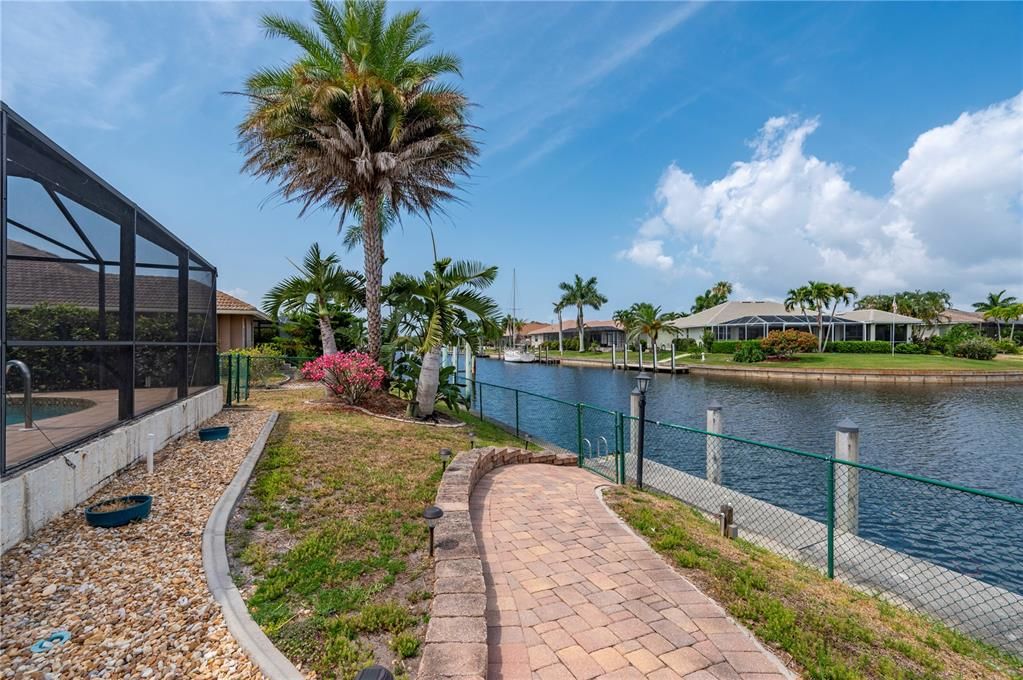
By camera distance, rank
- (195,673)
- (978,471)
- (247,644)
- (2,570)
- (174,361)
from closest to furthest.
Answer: (195,673), (247,644), (2,570), (174,361), (978,471)

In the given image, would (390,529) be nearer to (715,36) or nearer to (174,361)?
(174,361)

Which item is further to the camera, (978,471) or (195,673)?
(978,471)

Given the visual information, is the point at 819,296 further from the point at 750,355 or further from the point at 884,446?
the point at 884,446

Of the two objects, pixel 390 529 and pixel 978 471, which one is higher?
pixel 390 529

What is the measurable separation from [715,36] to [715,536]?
11447mm

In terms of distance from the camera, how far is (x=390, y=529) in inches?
163

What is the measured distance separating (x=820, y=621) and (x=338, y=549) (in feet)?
11.7

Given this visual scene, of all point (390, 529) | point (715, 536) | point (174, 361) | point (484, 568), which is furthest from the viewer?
point (174, 361)

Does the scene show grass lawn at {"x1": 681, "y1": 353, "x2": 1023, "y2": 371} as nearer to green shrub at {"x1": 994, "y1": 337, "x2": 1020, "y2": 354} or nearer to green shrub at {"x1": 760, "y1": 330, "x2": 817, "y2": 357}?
green shrub at {"x1": 760, "y1": 330, "x2": 817, "y2": 357}

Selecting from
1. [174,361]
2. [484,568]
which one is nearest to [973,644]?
[484,568]

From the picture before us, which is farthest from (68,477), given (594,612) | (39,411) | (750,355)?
(750,355)

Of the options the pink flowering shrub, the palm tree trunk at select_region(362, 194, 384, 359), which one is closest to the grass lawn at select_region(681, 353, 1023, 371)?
the palm tree trunk at select_region(362, 194, 384, 359)

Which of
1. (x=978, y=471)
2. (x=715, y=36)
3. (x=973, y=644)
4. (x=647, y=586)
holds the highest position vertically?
(x=715, y=36)

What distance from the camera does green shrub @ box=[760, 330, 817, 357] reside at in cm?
3534
